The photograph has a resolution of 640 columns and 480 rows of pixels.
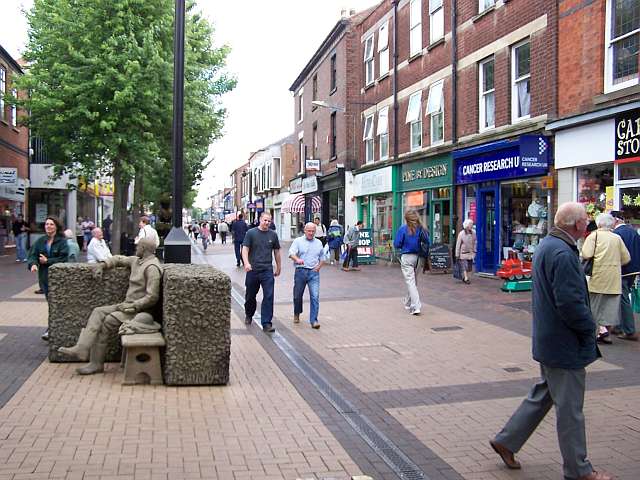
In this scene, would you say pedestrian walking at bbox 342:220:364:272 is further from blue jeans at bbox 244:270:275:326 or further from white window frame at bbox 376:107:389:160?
blue jeans at bbox 244:270:275:326

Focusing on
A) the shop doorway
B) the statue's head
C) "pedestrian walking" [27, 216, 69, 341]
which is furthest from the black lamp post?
the shop doorway

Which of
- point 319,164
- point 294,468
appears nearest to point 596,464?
point 294,468

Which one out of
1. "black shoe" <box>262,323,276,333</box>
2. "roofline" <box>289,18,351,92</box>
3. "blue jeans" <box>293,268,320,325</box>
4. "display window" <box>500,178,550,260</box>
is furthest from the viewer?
"roofline" <box>289,18,351,92</box>

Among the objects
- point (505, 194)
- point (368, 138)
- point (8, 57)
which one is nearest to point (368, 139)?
point (368, 138)

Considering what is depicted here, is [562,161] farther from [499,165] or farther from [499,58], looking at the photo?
[499,58]

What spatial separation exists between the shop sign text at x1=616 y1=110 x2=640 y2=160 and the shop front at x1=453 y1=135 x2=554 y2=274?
227cm

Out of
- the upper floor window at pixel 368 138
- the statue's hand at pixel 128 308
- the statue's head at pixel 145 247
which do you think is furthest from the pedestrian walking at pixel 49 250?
the upper floor window at pixel 368 138

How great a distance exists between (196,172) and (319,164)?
8.87 meters

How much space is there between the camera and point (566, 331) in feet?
13.6

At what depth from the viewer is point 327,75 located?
1305 inches

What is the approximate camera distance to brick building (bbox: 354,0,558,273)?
611 inches

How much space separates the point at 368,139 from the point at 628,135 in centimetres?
1543

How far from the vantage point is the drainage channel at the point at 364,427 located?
14.9 ft

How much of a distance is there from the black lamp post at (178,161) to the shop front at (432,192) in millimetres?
12454
